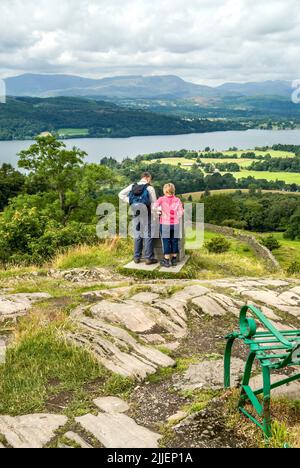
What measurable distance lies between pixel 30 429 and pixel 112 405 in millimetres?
816

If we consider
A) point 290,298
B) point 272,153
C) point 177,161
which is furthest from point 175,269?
point 272,153

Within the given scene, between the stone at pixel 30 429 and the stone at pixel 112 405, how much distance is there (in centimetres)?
39

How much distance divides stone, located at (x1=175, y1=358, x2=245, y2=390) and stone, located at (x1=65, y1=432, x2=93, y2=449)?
4.36 ft

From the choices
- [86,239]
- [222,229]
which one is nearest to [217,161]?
[222,229]

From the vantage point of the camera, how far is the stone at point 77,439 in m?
3.80

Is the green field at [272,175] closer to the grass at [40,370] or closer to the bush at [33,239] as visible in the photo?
the bush at [33,239]

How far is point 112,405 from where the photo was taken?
454cm

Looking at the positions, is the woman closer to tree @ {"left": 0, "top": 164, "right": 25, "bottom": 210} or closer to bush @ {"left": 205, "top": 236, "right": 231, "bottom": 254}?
bush @ {"left": 205, "top": 236, "right": 231, "bottom": 254}

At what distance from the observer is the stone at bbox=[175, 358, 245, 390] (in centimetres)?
489

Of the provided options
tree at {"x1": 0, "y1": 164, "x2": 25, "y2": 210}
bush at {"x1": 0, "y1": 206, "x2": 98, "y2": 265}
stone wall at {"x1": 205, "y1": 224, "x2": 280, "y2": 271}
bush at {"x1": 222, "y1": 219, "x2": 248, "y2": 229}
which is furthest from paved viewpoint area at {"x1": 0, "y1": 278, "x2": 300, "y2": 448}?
bush at {"x1": 222, "y1": 219, "x2": 248, "y2": 229}

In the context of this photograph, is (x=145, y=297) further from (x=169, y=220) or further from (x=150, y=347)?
(x=169, y=220)

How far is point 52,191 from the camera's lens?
37.6 m
